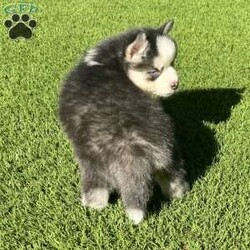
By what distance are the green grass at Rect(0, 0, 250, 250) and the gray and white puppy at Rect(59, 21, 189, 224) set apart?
32 cm

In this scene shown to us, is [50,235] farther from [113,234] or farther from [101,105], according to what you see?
[101,105]

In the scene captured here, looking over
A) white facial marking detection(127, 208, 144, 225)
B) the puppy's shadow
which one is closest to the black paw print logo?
the puppy's shadow

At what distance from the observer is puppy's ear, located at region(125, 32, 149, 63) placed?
14.7 feet

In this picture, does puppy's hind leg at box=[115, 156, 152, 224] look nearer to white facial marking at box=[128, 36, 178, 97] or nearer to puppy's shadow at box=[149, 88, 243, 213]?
puppy's shadow at box=[149, 88, 243, 213]

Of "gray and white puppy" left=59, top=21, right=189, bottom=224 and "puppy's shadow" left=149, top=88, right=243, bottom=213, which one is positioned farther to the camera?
"puppy's shadow" left=149, top=88, right=243, bottom=213

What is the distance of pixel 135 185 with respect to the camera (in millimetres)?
4344

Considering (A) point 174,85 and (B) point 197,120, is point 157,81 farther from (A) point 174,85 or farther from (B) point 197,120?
(B) point 197,120

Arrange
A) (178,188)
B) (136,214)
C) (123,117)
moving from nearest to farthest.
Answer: (123,117), (136,214), (178,188)

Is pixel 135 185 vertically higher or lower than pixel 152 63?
lower

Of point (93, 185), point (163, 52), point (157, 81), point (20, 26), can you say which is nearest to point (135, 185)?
point (93, 185)

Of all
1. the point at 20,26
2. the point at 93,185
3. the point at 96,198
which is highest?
the point at 93,185

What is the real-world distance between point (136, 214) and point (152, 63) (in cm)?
127

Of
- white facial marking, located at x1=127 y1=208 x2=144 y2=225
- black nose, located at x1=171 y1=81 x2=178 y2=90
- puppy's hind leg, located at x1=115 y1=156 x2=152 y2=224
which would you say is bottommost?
white facial marking, located at x1=127 y1=208 x2=144 y2=225

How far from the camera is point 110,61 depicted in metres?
4.55
